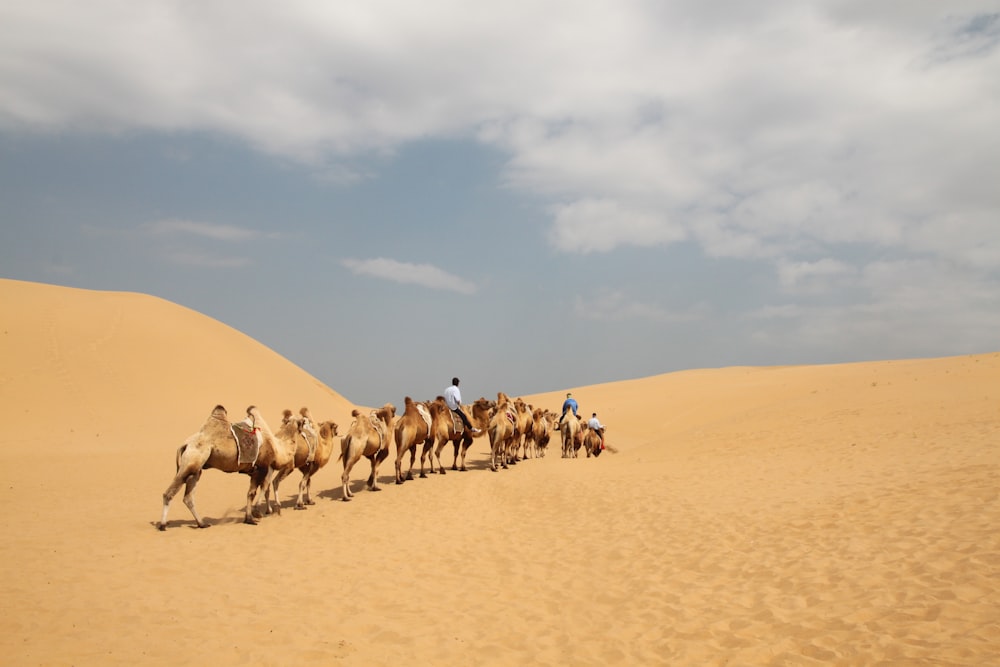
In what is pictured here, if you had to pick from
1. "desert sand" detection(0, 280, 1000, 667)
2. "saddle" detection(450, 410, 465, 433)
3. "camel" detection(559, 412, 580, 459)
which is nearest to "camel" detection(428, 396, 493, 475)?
"saddle" detection(450, 410, 465, 433)

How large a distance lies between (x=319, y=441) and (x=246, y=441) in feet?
8.32

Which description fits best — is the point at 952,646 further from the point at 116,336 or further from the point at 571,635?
the point at 116,336

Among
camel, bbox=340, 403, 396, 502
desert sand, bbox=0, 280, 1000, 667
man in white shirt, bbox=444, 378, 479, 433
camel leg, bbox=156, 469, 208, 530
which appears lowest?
desert sand, bbox=0, 280, 1000, 667

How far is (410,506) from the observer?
13.5 meters

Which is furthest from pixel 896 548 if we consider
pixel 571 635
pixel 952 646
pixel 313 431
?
pixel 313 431

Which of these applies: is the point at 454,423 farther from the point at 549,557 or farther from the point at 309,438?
the point at 549,557

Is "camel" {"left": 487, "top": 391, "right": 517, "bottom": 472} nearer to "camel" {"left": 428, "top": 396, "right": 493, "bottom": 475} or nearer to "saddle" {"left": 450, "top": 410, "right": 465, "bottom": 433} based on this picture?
"camel" {"left": 428, "top": 396, "right": 493, "bottom": 475}

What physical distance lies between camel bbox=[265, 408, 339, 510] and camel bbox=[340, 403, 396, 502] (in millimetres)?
510

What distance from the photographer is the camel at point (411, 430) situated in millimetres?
16359

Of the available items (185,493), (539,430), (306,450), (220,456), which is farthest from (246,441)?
(539,430)

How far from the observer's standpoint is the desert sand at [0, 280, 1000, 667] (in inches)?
239

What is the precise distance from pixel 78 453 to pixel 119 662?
17.1 meters

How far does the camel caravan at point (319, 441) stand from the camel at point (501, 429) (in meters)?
0.03

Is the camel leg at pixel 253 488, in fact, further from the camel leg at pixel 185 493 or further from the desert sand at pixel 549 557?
the camel leg at pixel 185 493
